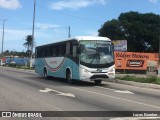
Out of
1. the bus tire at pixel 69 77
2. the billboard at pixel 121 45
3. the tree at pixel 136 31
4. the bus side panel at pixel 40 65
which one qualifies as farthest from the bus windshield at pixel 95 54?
the tree at pixel 136 31

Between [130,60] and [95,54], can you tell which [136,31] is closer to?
[130,60]

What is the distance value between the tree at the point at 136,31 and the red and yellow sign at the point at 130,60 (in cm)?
4301

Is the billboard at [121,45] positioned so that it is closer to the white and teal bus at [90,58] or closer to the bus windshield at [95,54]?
the white and teal bus at [90,58]

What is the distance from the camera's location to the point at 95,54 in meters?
23.5

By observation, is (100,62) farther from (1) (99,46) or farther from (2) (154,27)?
(2) (154,27)

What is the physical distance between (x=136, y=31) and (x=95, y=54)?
230 feet

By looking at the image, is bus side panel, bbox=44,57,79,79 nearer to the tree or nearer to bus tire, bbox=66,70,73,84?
bus tire, bbox=66,70,73,84

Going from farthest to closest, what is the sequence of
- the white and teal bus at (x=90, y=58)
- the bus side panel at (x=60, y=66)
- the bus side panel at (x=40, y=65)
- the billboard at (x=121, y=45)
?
1. the billboard at (x=121, y=45)
2. the bus side panel at (x=40, y=65)
3. the bus side panel at (x=60, y=66)
4. the white and teal bus at (x=90, y=58)

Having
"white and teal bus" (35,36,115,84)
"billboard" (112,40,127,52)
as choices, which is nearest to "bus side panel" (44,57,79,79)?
"white and teal bus" (35,36,115,84)

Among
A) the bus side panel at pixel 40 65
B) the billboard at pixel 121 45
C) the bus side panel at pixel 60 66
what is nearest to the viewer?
the bus side panel at pixel 60 66

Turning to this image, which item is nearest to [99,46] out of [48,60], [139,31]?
[48,60]

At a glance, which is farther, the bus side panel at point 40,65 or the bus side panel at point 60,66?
the bus side panel at point 40,65

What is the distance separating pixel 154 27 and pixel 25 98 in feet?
269

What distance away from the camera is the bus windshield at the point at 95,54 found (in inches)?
925
